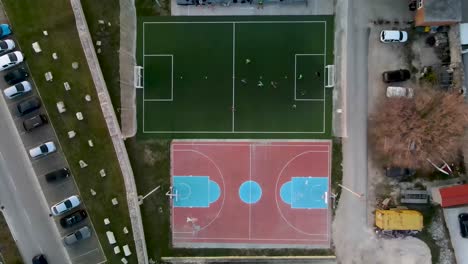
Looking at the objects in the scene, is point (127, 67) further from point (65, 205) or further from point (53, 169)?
point (65, 205)

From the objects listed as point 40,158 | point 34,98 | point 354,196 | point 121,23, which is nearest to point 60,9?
point 121,23

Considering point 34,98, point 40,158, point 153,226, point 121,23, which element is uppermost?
point 121,23

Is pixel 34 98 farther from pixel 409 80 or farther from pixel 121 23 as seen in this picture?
pixel 409 80

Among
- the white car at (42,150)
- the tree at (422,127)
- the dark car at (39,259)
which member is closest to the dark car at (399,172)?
the tree at (422,127)

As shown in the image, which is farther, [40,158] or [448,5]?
[40,158]

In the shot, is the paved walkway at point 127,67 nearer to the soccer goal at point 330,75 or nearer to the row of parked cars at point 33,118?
the row of parked cars at point 33,118

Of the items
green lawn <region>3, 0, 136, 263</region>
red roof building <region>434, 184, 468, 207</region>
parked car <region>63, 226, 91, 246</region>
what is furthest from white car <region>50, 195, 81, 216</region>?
red roof building <region>434, 184, 468, 207</region>

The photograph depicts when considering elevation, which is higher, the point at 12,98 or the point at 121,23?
the point at 121,23
